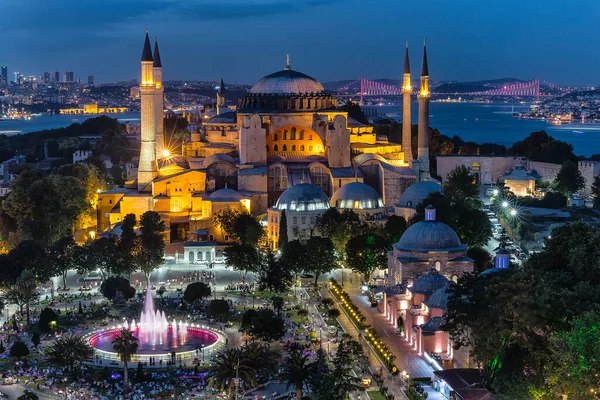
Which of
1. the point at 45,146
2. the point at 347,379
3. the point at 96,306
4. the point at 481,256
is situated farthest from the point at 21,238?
the point at 45,146

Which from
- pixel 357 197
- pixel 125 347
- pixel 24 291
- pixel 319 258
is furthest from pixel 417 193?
pixel 125 347

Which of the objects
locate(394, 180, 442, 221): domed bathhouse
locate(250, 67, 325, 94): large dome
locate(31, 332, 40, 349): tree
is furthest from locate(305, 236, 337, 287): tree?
locate(250, 67, 325, 94): large dome

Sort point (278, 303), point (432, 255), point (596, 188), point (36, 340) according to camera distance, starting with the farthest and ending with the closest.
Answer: point (596, 188) < point (432, 255) < point (278, 303) < point (36, 340)

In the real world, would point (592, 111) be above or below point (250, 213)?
above

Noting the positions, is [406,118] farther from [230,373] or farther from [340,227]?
[230,373]

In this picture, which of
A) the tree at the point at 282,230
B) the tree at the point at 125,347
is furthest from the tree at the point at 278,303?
the tree at the point at 282,230

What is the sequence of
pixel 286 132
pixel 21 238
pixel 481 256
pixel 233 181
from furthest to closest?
pixel 286 132
pixel 233 181
pixel 21 238
pixel 481 256

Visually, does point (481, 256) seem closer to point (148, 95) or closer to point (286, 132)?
point (286, 132)
